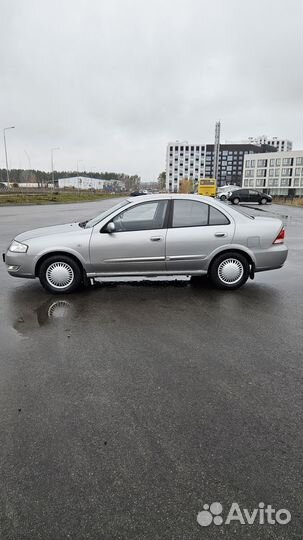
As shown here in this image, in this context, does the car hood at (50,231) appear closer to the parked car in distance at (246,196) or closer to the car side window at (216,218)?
the car side window at (216,218)

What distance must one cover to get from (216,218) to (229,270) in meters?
0.92

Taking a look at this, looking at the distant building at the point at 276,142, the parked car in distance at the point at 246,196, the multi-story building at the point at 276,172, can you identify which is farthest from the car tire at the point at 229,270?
the distant building at the point at 276,142

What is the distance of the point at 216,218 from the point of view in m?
6.14

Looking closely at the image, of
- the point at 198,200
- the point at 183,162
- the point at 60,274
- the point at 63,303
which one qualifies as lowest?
the point at 63,303

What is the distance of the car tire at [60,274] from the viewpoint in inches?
233

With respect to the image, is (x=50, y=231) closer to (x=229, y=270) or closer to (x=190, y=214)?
(x=190, y=214)

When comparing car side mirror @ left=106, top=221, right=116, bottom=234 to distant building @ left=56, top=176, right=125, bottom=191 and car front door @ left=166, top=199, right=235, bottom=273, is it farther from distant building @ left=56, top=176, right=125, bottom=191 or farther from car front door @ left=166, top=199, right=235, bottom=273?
distant building @ left=56, top=176, right=125, bottom=191

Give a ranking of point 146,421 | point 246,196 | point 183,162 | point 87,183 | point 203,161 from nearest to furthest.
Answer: point 146,421
point 246,196
point 87,183
point 203,161
point 183,162

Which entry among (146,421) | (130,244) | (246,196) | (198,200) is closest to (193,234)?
(198,200)

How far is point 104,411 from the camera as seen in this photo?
2838 mm

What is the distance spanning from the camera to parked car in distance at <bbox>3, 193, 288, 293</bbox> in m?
5.88

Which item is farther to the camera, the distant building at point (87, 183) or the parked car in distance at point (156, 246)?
the distant building at point (87, 183)

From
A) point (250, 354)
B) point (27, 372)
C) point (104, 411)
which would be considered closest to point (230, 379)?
point (250, 354)

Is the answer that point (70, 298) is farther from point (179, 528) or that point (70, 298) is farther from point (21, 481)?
point (179, 528)
